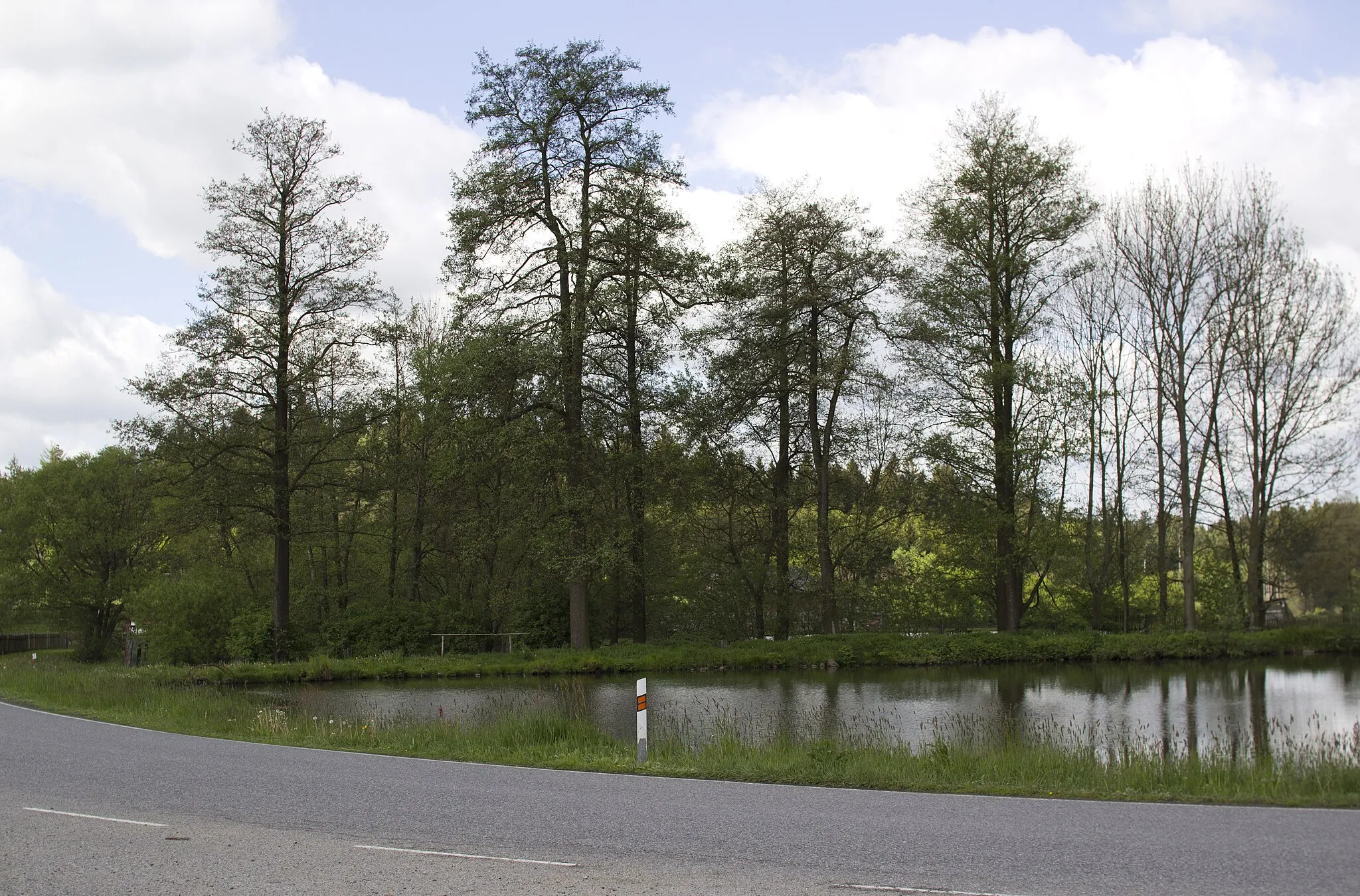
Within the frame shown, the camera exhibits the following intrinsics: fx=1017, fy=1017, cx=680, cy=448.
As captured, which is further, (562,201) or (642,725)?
(562,201)

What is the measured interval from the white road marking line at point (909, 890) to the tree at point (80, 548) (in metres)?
43.6

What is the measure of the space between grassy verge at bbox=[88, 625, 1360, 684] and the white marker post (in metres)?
19.2

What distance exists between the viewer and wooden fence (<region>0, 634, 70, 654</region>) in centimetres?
6078

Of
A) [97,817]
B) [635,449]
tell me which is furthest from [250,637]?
[97,817]

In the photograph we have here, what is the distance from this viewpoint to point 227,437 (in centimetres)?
3362

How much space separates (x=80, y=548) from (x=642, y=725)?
4139 centimetres

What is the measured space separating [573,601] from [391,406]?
960 cm

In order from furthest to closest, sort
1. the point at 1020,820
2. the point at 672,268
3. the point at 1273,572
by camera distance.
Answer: the point at 1273,572 < the point at 672,268 < the point at 1020,820

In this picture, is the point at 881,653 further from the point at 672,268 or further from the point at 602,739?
the point at 602,739

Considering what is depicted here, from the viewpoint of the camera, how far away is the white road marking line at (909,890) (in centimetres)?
647

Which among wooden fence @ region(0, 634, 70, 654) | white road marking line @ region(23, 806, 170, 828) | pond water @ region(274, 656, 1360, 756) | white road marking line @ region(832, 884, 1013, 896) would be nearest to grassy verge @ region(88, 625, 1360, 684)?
pond water @ region(274, 656, 1360, 756)

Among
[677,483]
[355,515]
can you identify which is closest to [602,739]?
[677,483]

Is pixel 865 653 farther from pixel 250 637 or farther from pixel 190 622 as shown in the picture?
pixel 190 622

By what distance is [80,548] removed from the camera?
44.8 metres
